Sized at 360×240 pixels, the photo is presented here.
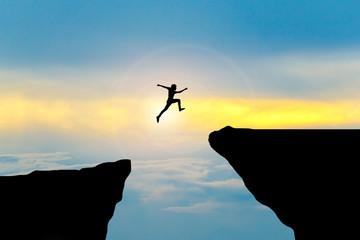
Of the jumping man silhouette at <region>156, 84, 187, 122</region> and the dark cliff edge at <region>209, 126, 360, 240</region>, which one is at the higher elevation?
the jumping man silhouette at <region>156, 84, 187, 122</region>

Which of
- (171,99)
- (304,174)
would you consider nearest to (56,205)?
(171,99)

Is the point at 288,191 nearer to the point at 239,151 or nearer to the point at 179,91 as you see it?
the point at 239,151

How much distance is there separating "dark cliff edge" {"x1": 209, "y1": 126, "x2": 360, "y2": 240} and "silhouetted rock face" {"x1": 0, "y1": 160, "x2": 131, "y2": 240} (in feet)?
15.4

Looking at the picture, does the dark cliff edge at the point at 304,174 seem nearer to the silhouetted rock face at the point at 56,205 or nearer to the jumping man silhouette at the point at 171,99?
the jumping man silhouette at the point at 171,99

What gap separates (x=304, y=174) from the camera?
41.2ft

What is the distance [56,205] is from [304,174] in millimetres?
7696

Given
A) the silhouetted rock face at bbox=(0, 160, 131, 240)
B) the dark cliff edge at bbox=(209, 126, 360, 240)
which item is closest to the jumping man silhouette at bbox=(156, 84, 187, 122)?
the dark cliff edge at bbox=(209, 126, 360, 240)

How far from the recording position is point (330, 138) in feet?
41.0

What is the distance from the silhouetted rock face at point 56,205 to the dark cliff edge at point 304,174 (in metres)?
4.68

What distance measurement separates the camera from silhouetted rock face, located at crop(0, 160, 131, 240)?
44.8ft

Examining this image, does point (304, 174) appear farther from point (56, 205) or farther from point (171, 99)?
point (56, 205)

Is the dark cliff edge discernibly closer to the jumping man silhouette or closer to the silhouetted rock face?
the jumping man silhouette

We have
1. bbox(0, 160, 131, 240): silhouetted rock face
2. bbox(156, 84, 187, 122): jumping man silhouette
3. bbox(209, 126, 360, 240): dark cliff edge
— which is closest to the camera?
bbox(209, 126, 360, 240): dark cliff edge

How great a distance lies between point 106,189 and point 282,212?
5.78 metres
